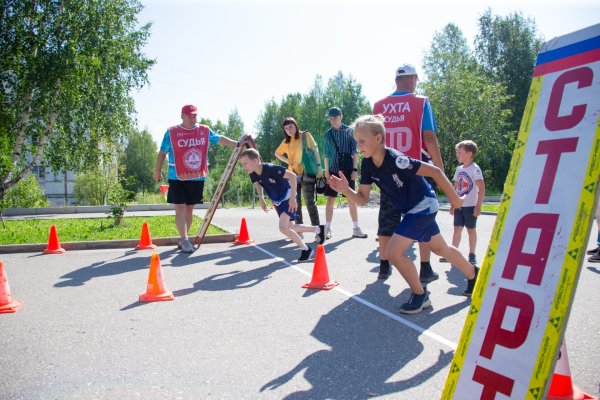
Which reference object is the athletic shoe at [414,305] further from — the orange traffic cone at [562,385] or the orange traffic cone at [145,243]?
the orange traffic cone at [145,243]

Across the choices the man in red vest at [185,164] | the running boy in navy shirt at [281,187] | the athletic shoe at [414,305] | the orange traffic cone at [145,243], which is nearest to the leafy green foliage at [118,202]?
the orange traffic cone at [145,243]

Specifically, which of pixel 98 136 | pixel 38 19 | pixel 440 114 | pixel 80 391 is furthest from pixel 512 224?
pixel 440 114

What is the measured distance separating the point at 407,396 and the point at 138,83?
2114cm

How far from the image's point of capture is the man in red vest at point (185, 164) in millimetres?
8453

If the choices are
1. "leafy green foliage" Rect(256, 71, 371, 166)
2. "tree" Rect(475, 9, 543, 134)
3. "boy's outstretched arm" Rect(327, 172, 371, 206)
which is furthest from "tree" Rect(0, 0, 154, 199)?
"leafy green foliage" Rect(256, 71, 371, 166)

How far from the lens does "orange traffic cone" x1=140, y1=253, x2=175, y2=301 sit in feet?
16.9

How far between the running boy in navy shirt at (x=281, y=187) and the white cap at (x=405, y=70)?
2.31m

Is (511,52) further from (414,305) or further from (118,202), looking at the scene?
(414,305)

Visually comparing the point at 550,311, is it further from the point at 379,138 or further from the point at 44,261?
the point at 44,261

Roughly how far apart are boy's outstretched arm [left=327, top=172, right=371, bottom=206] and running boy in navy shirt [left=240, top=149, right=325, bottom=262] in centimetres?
273

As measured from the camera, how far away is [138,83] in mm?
21562

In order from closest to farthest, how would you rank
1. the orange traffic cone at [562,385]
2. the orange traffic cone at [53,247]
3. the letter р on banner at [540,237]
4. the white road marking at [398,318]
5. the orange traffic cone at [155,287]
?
the letter р on banner at [540,237]
the orange traffic cone at [562,385]
the white road marking at [398,318]
the orange traffic cone at [155,287]
the orange traffic cone at [53,247]

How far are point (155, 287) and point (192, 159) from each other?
3.69 m

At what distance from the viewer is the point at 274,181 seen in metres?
7.42
